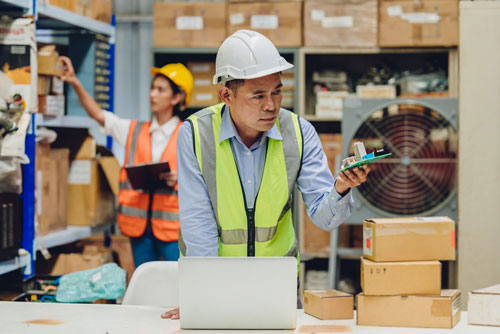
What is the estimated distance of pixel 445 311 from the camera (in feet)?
5.58

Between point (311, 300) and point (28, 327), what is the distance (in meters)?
0.78

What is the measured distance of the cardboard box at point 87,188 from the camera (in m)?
3.60

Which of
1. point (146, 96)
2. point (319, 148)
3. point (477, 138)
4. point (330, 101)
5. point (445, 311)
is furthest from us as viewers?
point (146, 96)

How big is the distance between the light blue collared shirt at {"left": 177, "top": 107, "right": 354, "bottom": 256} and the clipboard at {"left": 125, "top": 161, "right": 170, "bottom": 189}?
101cm

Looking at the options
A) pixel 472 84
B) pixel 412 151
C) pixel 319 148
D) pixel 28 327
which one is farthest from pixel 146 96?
pixel 28 327

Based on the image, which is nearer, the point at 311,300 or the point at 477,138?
the point at 311,300

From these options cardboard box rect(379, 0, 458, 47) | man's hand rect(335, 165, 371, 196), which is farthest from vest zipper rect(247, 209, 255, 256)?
cardboard box rect(379, 0, 458, 47)

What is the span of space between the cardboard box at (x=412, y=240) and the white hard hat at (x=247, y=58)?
57 cm

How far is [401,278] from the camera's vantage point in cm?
174

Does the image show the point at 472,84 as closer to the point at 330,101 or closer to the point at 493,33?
the point at 493,33

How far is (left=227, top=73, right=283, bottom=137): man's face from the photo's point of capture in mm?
1951

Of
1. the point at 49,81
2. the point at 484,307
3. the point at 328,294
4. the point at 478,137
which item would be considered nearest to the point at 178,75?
the point at 49,81

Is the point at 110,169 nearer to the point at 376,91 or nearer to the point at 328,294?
the point at 376,91

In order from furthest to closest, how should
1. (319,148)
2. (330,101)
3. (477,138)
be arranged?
(330,101)
(477,138)
(319,148)
